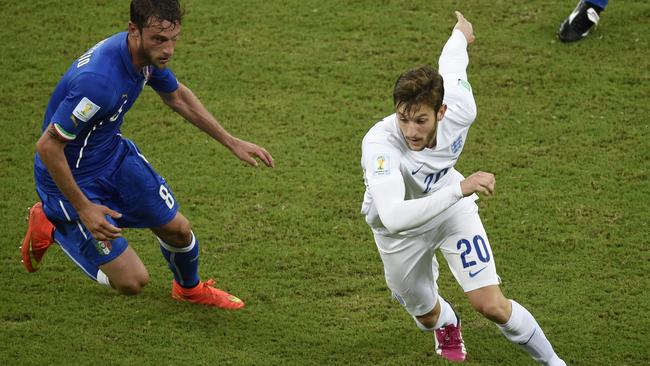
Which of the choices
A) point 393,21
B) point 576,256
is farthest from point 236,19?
point 576,256

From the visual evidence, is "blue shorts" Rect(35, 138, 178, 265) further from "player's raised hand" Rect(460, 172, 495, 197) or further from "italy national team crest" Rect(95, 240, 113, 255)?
"player's raised hand" Rect(460, 172, 495, 197)

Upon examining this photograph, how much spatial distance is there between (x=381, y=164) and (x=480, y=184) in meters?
0.53

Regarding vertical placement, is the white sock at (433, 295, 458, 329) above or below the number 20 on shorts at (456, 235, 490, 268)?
below

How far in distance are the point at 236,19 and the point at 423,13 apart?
5.95ft

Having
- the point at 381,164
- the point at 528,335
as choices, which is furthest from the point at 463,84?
the point at 528,335

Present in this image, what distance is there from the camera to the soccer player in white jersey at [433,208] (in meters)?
4.82

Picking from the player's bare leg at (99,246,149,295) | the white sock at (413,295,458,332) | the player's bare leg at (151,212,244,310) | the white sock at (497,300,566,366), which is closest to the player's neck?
the player's bare leg at (151,212,244,310)

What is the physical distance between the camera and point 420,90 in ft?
16.1

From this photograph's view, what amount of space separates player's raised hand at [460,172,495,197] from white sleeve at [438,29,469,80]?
3.59ft

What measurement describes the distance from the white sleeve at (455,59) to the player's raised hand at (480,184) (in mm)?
1093

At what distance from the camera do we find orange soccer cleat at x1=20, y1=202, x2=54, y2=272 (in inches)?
231

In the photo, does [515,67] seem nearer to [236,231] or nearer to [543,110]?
[543,110]

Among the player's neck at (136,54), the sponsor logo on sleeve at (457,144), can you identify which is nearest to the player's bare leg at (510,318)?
the sponsor logo on sleeve at (457,144)

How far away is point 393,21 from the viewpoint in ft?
31.1
